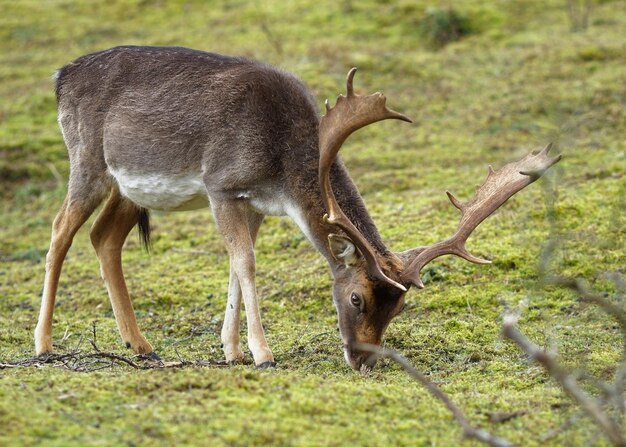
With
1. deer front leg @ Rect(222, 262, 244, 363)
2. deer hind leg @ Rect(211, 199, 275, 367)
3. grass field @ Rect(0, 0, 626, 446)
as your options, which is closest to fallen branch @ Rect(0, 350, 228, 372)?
grass field @ Rect(0, 0, 626, 446)

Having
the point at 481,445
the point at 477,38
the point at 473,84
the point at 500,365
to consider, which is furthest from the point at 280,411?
the point at 477,38

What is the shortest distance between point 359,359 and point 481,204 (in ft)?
5.49

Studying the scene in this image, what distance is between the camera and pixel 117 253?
1003 centimetres

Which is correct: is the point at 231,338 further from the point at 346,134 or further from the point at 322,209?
the point at 346,134

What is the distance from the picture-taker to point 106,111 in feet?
32.1

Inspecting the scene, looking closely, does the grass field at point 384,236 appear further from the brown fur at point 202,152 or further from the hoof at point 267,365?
the brown fur at point 202,152

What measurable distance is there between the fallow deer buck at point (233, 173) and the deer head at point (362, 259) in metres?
0.01

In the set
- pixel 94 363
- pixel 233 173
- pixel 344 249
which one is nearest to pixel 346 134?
pixel 344 249

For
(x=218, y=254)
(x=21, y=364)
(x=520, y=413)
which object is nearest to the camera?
(x=520, y=413)

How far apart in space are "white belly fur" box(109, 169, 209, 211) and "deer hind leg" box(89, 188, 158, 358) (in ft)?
1.49

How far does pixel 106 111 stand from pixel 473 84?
1020cm

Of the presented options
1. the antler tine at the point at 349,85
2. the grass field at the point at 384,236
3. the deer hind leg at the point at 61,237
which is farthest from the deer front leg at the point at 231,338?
the antler tine at the point at 349,85

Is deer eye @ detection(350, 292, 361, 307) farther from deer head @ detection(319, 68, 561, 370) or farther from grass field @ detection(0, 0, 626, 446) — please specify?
grass field @ detection(0, 0, 626, 446)

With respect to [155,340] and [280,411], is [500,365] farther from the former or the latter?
[155,340]
